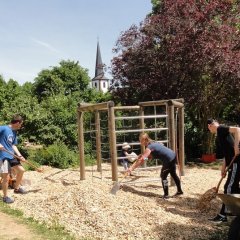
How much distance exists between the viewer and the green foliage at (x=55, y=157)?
47.1 feet

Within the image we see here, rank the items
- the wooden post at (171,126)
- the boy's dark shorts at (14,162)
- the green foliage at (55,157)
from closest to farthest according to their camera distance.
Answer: the boy's dark shorts at (14,162) < the wooden post at (171,126) < the green foliage at (55,157)

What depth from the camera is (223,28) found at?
14.2 metres

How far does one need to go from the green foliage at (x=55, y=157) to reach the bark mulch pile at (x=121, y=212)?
5.07 m

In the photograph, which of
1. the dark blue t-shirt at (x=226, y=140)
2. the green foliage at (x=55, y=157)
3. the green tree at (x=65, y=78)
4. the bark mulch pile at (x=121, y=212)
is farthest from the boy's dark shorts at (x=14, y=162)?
the green tree at (x=65, y=78)

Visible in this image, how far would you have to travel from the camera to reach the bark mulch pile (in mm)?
5902

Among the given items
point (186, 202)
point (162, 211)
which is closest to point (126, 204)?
point (162, 211)

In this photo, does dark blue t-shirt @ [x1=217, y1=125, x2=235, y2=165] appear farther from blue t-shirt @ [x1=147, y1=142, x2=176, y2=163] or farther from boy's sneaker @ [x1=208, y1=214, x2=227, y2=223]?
blue t-shirt @ [x1=147, y1=142, x2=176, y2=163]

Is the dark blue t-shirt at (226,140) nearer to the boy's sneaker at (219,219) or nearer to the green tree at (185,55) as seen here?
the boy's sneaker at (219,219)

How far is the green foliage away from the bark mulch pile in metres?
5.07

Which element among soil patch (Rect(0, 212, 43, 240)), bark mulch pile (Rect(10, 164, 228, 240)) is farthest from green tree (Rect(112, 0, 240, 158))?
soil patch (Rect(0, 212, 43, 240))

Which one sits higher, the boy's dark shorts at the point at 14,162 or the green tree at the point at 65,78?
the green tree at the point at 65,78

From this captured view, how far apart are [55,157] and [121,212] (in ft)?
27.1

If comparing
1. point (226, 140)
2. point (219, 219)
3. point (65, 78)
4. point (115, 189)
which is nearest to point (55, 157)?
point (115, 189)

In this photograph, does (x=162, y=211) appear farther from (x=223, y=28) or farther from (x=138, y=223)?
(x=223, y=28)
